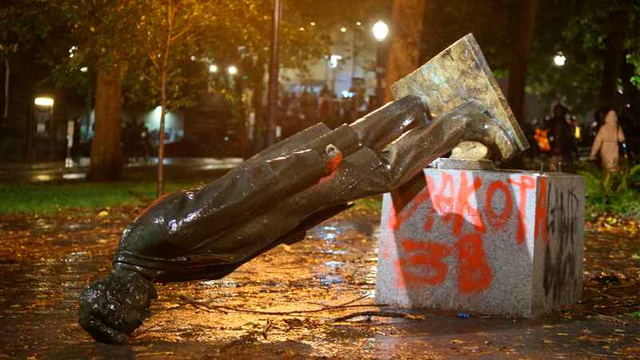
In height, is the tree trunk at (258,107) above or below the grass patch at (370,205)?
above

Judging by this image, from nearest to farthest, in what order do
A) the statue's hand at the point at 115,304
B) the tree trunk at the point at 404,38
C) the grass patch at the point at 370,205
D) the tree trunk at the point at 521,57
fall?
the statue's hand at the point at 115,304, the grass patch at the point at 370,205, the tree trunk at the point at 404,38, the tree trunk at the point at 521,57

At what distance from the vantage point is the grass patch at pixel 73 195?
19.1 metres

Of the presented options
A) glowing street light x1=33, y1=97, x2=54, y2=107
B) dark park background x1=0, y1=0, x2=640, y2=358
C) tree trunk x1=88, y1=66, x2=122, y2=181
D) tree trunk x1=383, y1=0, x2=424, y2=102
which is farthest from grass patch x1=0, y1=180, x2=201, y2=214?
glowing street light x1=33, y1=97, x2=54, y2=107

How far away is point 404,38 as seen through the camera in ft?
71.6

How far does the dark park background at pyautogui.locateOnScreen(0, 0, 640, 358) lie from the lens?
7176 millimetres

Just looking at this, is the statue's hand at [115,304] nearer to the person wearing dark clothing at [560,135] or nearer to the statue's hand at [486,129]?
the statue's hand at [486,129]

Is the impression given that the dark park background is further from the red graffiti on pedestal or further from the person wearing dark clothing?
the person wearing dark clothing

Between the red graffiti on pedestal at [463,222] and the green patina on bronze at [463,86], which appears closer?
the green patina on bronze at [463,86]

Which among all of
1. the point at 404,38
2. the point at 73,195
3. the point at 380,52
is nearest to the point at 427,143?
the point at 404,38

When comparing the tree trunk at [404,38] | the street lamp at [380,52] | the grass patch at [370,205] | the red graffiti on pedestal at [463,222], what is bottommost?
the grass patch at [370,205]

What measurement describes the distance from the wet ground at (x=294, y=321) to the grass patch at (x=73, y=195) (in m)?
6.84

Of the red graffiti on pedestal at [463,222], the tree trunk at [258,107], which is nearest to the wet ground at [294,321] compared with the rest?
the red graffiti on pedestal at [463,222]

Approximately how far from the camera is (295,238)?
723 centimetres

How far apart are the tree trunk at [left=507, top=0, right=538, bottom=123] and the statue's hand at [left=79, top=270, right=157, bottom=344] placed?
24.6 metres
